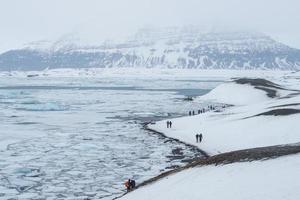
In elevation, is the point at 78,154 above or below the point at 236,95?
above

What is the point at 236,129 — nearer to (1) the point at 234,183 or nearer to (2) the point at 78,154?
(2) the point at 78,154

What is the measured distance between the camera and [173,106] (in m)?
82.9

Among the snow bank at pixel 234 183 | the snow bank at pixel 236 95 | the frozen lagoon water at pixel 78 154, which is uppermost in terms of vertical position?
the snow bank at pixel 234 183

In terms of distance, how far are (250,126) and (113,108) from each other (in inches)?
1486

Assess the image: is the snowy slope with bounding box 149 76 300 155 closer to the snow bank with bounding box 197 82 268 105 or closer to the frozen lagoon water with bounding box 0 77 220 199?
the frozen lagoon water with bounding box 0 77 220 199

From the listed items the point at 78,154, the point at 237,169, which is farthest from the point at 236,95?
the point at 237,169

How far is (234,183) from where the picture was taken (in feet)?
66.3

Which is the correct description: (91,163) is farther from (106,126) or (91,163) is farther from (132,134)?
(106,126)

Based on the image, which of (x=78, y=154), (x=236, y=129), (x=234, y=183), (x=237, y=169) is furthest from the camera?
(x=236, y=129)

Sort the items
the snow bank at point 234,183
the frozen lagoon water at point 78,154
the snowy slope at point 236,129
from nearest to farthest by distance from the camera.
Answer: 1. the snow bank at point 234,183
2. the frozen lagoon water at point 78,154
3. the snowy slope at point 236,129

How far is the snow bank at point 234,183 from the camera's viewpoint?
18.0 meters

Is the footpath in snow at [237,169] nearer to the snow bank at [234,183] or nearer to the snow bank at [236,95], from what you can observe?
the snow bank at [234,183]

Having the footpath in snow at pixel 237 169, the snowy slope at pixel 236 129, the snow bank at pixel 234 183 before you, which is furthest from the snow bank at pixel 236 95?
the snow bank at pixel 234 183

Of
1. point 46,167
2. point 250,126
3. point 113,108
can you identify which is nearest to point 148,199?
point 46,167
